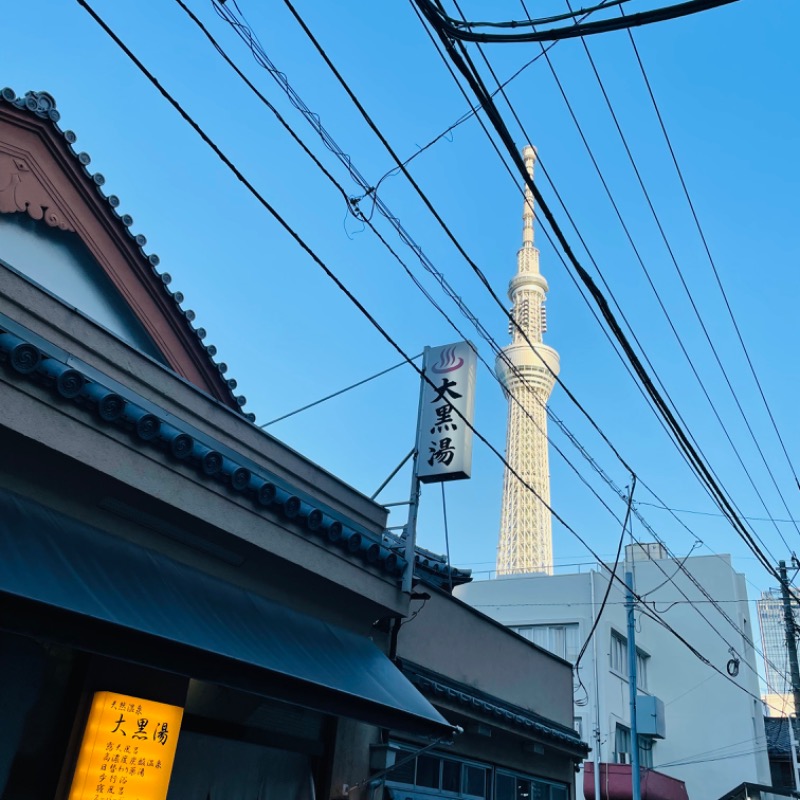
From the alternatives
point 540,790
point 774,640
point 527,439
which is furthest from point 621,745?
point 774,640

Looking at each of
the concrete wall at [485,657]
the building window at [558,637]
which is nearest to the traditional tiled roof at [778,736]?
the building window at [558,637]

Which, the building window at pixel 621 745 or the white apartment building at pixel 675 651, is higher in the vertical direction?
the white apartment building at pixel 675 651

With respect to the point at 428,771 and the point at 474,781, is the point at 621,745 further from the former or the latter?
the point at 428,771

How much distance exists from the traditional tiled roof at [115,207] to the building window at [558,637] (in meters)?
25.6

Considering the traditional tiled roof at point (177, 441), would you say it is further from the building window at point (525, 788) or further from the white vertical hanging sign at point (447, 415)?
the building window at point (525, 788)

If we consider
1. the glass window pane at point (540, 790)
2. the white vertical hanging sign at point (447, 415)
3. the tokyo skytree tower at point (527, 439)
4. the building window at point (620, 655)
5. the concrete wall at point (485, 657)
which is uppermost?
the tokyo skytree tower at point (527, 439)

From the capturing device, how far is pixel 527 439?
90.9 metres

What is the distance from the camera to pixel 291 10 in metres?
6.45

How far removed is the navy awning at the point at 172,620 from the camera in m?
6.57

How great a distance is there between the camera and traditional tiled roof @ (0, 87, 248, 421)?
1122 cm

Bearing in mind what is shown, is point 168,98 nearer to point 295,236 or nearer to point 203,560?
point 295,236

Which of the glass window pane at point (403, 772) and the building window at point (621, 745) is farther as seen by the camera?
the building window at point (621, 745)

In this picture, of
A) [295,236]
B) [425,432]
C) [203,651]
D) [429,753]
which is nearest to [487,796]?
[429,753]

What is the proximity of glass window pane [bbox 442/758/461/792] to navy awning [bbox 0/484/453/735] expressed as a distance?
316 centimetres
